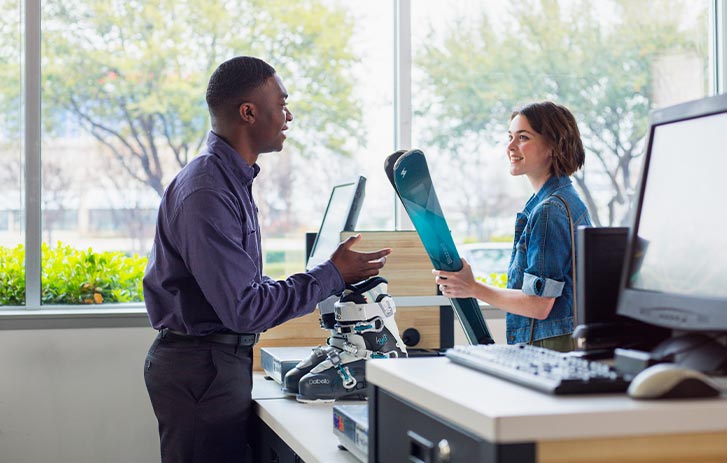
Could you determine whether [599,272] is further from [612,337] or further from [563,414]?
[563,414]

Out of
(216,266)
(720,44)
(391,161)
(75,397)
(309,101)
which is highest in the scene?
(720,44)

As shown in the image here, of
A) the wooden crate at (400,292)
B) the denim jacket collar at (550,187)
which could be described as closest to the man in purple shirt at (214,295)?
the denim jacket collar at (550,187)

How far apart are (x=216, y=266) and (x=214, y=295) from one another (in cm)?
7

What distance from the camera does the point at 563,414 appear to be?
98 centimetres

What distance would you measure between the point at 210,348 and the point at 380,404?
0.89 metres

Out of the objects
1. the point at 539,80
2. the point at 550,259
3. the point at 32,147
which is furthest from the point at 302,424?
the point at 539,80

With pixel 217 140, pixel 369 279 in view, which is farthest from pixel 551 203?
pixel 217 140

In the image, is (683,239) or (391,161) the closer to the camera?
(683,239)

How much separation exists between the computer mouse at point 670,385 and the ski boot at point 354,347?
4.03 ft

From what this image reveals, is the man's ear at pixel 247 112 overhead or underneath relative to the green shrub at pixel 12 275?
overhead

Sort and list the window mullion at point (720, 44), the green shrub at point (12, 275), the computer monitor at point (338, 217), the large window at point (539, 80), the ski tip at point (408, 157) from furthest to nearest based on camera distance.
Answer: the window mullion at point (720, 44) < the large window at point (539, 80) < the green shrub at point (12, 275) < the computer monitor at point (338, 217) < the ski tip at point (408, 157)

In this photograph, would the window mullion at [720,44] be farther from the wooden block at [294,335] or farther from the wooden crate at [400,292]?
the wooden block at [294,335]

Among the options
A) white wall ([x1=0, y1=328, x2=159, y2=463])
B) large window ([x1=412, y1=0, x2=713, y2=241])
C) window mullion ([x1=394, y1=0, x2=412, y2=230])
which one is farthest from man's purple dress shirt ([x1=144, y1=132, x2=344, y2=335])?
large window ([x1=412, y1=0, x2=713, y2=241])

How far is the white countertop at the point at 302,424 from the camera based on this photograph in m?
1.73
